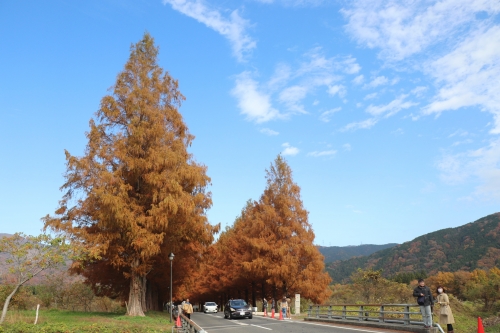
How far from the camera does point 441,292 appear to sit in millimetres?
14984

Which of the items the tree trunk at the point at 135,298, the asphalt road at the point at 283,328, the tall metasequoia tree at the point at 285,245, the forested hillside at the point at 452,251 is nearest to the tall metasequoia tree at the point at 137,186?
the tree trunk at the point at 135,298

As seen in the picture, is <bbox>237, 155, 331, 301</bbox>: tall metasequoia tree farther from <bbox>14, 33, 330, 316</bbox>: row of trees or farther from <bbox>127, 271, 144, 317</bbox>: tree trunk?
<bbox>127, 271, 144, 317</bbox>: tree trunk

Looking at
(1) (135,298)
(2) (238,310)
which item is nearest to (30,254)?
(1) (135,298)

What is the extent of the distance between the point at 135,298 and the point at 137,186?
7.19 meters

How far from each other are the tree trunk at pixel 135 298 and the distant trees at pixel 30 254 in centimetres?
571

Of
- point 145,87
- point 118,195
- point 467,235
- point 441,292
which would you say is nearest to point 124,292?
point 118,195

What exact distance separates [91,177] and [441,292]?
66.6ft

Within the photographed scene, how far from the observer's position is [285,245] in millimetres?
41406

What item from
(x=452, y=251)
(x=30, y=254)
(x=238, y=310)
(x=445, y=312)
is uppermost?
(x=452, y=251)

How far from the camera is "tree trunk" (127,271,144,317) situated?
2628 cm

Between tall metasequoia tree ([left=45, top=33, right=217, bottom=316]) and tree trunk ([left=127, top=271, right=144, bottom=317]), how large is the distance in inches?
1.2

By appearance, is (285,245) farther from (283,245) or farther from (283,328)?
(283,328)

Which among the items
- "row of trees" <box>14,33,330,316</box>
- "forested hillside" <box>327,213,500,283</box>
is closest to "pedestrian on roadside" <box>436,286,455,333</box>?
"row of trees" <box>14,33,330,316</box>

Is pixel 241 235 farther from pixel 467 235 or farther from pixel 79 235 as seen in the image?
pixel 467 235
